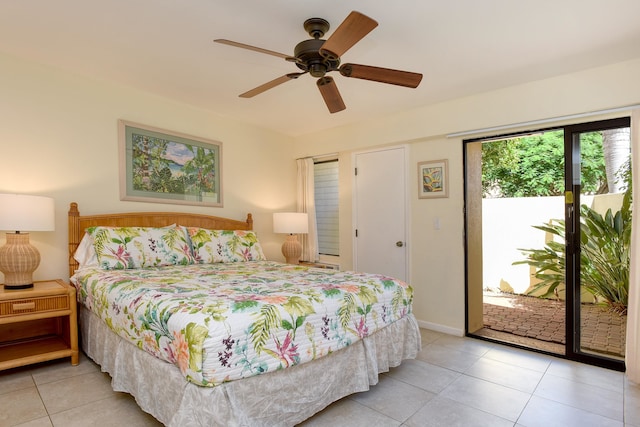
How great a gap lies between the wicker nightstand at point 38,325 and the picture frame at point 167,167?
112 centimetres

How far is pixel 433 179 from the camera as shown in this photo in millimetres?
3791

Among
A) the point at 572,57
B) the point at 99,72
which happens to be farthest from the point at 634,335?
the point at 99,72

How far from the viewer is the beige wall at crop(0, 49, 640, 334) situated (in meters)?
2.84

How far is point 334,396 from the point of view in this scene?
2092mm

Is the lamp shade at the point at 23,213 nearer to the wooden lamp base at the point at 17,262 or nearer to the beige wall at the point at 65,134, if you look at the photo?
the wooden lamp base at the point at 17,262

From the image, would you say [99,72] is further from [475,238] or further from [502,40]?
[475,238]

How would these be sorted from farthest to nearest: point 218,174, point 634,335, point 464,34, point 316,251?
point 316,251, point 218,174, point 634,335, point 464,34

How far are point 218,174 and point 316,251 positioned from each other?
163 cm

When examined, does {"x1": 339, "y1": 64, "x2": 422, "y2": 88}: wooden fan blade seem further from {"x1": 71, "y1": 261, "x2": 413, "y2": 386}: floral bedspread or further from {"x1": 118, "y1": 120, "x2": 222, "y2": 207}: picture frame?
{"x1": 118, "y1": 120, "x2": 222, "y2": 207}: picture frame

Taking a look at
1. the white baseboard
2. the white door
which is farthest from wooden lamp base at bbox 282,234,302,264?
the white baseboard

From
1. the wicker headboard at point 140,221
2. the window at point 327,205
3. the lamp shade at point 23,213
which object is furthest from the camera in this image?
the window at point 327,205

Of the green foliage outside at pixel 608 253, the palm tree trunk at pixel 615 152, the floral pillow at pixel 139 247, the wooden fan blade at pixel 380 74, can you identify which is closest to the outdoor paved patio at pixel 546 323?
the green foliage outside at pixel 608 253

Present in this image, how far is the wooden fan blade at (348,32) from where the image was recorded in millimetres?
1607

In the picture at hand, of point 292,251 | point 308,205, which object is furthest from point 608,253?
point 308,205
